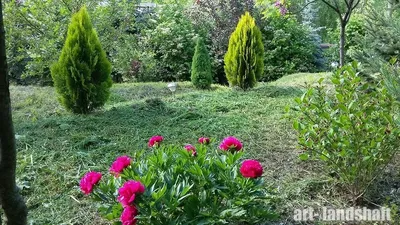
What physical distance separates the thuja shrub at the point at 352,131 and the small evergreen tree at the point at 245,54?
12.4ft

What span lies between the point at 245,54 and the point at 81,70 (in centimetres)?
271

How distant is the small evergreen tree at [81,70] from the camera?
426 cm

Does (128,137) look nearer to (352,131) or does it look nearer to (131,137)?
(131,137)

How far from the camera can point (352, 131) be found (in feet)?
6.49

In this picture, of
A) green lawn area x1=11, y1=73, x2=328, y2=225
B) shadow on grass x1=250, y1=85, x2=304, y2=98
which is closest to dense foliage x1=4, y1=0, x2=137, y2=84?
green lawn area x1=11, y1=73, x2=328, y2=225

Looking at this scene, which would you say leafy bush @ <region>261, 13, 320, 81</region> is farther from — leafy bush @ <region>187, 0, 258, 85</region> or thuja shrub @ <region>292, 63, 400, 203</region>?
thuja shrub @ <region>292, 63, 400, 203</region>

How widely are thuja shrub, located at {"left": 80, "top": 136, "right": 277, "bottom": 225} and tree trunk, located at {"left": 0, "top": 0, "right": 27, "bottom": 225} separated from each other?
274mm

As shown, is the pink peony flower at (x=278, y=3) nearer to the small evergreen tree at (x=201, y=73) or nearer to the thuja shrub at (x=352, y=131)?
the small evergreen tree at (x=201, y=73)

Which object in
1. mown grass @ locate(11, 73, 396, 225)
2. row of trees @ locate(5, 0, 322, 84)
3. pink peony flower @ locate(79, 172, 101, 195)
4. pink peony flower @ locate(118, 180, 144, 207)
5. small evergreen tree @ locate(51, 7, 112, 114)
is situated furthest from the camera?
row of trees @ locate(5, 0, 322, 84)

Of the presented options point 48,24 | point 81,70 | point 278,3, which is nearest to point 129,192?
point 81,70

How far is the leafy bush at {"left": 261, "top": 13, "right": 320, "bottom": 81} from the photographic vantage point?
9.23 meters

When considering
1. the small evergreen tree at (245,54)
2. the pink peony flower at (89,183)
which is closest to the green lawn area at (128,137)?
the small evergreen tree at (245,54)

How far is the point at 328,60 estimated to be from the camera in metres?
9.97

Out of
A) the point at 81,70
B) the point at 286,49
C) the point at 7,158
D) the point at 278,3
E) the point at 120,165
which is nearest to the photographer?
the point at 7,158
